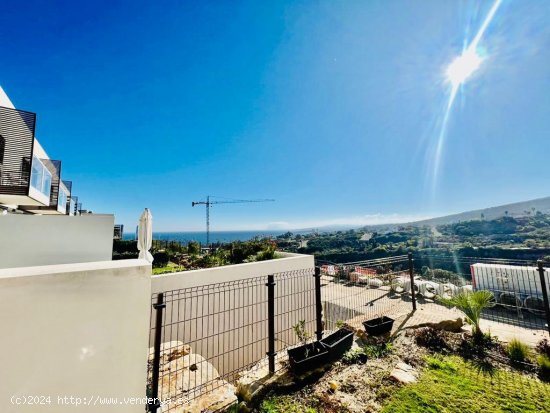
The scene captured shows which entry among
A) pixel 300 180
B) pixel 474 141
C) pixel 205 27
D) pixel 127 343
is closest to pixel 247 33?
pixel 205 27

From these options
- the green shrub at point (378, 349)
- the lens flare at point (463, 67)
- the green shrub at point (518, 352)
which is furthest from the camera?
the lens flare at point (463, 67)

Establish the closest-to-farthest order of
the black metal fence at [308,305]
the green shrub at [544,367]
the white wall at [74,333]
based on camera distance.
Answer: the white wall at [74,333] < the green shrub at [544,367] < the black metal fence at [308,305]

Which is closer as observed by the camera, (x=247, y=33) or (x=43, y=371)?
(x=43, y=371)

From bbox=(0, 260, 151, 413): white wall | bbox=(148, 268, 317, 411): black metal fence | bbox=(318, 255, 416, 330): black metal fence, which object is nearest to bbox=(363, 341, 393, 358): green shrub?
bbox=(148, 268, 317, 411): black metal fence

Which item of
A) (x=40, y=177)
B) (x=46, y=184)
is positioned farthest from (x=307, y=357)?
(x=46, y=184)

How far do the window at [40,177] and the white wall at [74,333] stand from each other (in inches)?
393

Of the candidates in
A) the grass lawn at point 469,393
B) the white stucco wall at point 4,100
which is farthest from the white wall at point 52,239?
the grass lawn at point 469,393

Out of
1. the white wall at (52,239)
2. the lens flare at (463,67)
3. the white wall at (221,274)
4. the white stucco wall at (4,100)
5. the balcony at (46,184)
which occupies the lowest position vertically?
the white wall at (221,274)

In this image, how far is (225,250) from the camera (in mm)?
13484

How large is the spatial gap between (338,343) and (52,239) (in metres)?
9.89

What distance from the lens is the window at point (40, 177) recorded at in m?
9.17

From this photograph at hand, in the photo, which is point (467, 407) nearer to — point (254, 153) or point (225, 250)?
point (225, 250)

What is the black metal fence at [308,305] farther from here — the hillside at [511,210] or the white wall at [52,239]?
the hillside at [511,210]

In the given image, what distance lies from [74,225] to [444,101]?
52.1 ft
